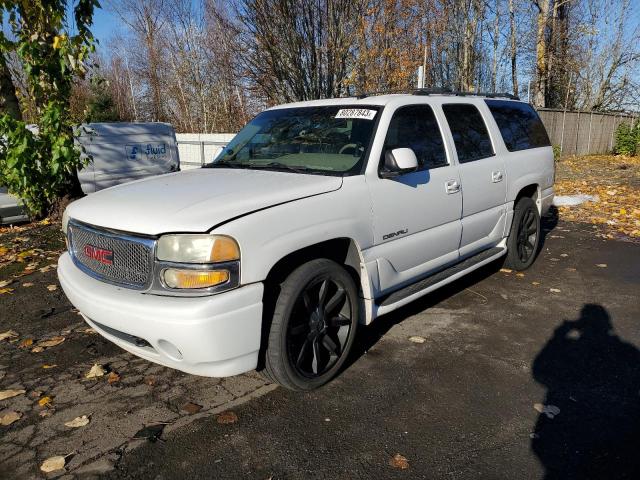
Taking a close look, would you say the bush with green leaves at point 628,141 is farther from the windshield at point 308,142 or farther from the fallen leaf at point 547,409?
the fallen leaf at point 547,409

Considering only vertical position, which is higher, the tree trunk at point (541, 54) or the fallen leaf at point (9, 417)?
the tree trunk at point (541, 54)

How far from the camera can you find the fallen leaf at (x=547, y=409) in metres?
3.07

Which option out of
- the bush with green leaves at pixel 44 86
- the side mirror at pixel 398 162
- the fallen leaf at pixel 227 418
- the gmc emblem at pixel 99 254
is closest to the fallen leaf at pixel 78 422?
the fallen leaf at pixel 227 418

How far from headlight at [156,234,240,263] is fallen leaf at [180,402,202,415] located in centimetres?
102

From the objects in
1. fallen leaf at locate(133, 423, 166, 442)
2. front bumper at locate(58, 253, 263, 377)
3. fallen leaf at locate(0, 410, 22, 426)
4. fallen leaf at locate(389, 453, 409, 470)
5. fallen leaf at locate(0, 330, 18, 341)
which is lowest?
fallen leaf at locate(389, 453, 409, 470)

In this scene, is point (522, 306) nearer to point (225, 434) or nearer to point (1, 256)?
point (225, 434)

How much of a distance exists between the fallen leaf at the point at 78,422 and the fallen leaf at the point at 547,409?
108 inches

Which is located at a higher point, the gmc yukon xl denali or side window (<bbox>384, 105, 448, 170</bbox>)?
side window (<bbox>384, 105, 448, 170</bbox>)

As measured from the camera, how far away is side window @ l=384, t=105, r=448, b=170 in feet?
12.8

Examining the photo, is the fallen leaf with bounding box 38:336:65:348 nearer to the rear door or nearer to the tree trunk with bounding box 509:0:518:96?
the rear door

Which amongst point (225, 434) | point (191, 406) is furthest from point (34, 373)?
point (225, 434)

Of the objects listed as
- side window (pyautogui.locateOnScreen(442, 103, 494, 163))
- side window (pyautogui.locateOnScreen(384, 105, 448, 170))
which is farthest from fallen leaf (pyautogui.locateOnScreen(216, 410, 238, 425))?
side window (pyautogui.locateOnScreen(442, 103, 494, 163))

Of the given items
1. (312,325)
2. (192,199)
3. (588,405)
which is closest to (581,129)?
(588,405)

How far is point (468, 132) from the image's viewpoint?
15.5 ft
